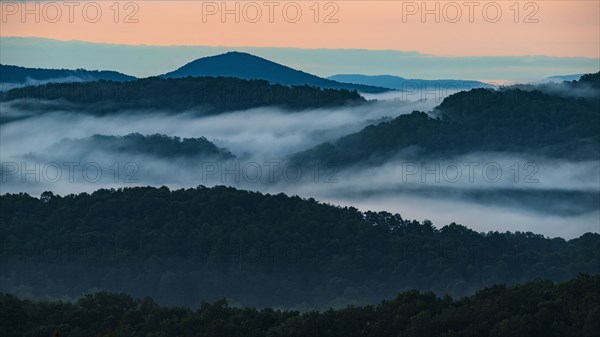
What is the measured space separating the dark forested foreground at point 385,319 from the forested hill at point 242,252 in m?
52.4

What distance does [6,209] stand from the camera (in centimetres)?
15125

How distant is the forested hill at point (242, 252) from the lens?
13100cm

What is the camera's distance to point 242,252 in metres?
138

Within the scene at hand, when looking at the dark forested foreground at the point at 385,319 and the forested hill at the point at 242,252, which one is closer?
the dark forested foreground at the point at 385,319

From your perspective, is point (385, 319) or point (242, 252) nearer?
point (385, 319)

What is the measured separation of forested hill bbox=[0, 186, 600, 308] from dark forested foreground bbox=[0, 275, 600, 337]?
52415mm

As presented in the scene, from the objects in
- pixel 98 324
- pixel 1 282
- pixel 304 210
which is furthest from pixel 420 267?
pixel 98 324

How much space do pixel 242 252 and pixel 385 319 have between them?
70400 millimetres

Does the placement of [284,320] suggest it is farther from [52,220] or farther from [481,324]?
[52,220]

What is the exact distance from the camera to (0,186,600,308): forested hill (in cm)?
13100

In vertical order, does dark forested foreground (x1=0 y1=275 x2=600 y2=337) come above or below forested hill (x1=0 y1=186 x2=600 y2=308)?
above

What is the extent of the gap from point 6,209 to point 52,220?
9.21 m

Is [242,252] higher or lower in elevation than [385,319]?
lower

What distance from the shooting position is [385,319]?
223ft
